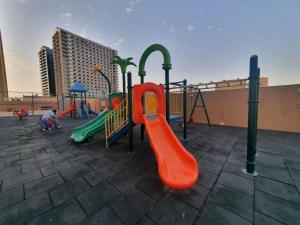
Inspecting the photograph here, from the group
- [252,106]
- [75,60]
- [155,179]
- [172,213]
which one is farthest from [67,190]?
[75,60]

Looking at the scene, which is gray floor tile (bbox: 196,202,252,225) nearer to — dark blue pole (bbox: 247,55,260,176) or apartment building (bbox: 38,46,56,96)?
dark blue pole (bbox: 247,55,260,176)

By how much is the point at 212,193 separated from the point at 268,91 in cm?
687

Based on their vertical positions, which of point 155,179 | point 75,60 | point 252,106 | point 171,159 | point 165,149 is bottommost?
point 155,179

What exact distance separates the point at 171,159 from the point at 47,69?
9587 cm

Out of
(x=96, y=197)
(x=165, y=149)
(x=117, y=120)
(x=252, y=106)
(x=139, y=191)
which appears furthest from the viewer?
(x=117, y=120)

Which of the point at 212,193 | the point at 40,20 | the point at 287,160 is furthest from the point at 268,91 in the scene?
the point at 40,20

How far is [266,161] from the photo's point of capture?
300cm

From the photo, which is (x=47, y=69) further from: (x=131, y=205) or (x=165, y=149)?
(x=131, y=205)

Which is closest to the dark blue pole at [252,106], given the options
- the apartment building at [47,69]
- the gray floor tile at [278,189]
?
the gray floor tile at [278,189]

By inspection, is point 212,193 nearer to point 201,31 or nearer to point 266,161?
point 266,161

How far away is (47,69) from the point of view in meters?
70.7

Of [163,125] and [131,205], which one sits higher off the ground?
[163,125]

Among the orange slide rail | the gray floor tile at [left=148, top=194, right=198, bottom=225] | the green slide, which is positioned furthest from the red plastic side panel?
the gray floor tile at [left=148, top=194, right=198, bottom=225]

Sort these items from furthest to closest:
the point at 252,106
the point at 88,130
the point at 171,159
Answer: the point at 88,130, the point at 171,159, the point at 252,106
